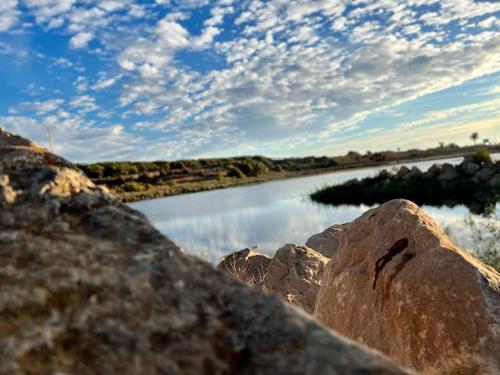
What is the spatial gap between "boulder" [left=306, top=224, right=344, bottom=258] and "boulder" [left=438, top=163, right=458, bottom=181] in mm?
29495

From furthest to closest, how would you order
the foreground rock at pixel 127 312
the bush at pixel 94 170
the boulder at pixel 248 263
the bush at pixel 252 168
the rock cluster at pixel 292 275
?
1. the bush at pixel 252 168
2. the bush at pixel 94 170
3. the boulder at pixel 248 263
4. the rock cluster at pixel 292 275
5. the foreground rock at pixel 127 312

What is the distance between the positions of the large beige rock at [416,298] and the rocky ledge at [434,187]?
27607 millimetres

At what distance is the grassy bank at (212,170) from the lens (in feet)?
297

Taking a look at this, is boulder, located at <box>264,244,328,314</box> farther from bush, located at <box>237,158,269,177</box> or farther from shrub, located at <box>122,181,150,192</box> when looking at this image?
bush, located at <box>237,158,269,177</box>

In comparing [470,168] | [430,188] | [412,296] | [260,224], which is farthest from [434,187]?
[412,296]

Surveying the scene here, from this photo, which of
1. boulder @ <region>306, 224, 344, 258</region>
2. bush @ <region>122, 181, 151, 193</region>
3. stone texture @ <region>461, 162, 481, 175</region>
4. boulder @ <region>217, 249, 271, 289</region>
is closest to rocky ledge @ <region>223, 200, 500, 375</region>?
boulder @ <region>217, 249, 271, 289</region>

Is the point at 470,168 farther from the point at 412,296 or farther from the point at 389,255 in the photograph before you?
the point at 412,296

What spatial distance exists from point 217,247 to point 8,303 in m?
22.1

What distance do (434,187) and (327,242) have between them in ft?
94.3

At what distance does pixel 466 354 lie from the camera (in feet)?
14.5

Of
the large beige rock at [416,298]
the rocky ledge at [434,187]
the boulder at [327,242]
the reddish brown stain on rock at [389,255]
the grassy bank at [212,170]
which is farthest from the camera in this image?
the grassy bank at [212,170]

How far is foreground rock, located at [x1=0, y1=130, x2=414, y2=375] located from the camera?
1680 millimetres

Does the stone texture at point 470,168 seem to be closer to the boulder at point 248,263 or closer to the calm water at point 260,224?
the calm water at point 260,224

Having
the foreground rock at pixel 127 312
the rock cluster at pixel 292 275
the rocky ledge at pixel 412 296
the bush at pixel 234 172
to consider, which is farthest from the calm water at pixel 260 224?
the bush at pixel 234 172
